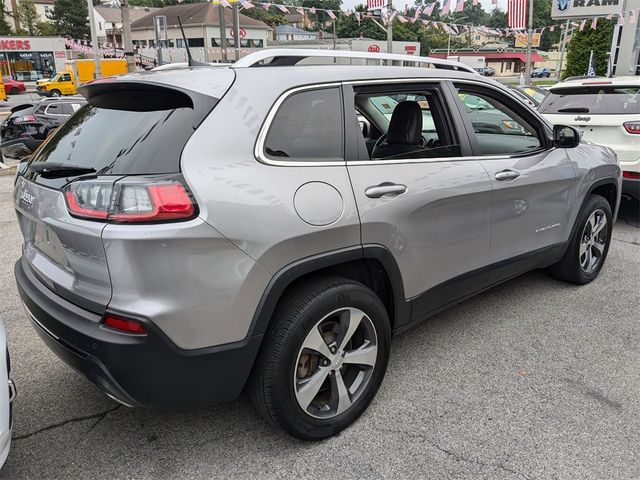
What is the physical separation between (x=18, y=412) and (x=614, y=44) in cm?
1827

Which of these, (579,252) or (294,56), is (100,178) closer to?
(294,56)

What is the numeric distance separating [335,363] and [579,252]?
271cm

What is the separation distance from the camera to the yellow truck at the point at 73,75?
3647 centimetres

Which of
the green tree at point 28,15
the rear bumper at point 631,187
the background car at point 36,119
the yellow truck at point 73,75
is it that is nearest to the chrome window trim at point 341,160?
the rear bumper at point 631,187

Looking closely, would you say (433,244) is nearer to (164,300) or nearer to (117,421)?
(164,300)

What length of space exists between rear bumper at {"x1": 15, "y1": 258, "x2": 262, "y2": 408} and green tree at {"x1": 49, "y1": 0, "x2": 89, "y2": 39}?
86.9 metres


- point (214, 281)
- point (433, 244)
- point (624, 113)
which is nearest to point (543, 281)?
point (433, 244)

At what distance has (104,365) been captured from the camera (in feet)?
6.79

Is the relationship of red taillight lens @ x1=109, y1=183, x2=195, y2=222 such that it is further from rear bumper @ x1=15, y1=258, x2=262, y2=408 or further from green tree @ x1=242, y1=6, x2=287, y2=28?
green tree @ x1=242, y1=6, x2=287, y2=28

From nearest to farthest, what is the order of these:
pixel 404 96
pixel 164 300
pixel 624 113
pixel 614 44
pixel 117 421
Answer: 1. pixel 164 300
2. pixel 117 421
3. pixel 404 96
4. pixel 624 113
5. pixel 614 44

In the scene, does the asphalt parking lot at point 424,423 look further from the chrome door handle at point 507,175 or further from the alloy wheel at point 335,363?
the chrome door handle at point 507,175

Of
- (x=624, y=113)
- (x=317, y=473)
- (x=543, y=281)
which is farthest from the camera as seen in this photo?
(x=624, y=113)

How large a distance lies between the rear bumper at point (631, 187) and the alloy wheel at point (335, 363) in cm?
478

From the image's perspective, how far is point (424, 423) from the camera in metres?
2.71
